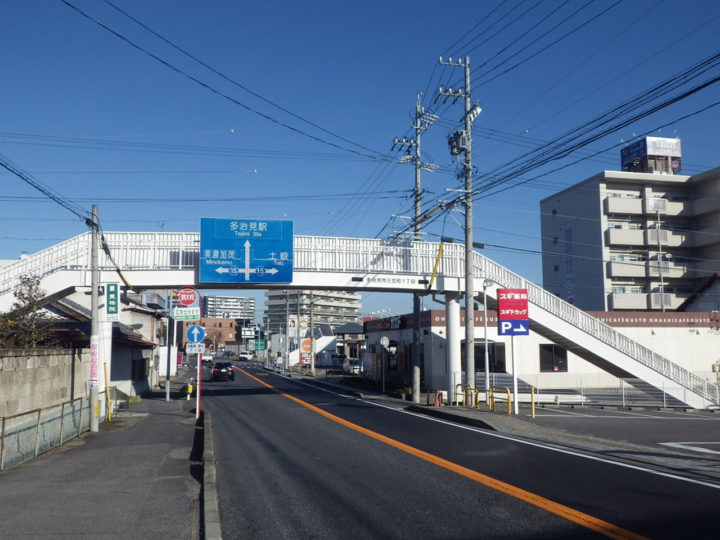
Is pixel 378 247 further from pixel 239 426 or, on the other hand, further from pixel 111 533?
pixel 111 533

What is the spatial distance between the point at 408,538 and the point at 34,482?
655 cm

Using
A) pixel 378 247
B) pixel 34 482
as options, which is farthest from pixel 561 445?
pixel 378 247

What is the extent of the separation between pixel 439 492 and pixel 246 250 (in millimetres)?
17409

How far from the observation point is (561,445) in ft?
45.3

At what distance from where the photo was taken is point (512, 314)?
A: 2114 centimetres

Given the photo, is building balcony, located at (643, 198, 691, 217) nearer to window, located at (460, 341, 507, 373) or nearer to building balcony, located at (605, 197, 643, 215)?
building balcony, located at (605, 197, 643, 215)

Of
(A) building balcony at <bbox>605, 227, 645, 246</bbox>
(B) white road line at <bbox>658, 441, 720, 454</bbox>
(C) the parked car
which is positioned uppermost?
(A) building balcony at <bbox>605, 227, 645, 246</bbox>

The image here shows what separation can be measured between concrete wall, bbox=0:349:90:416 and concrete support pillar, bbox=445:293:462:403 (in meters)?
14.4

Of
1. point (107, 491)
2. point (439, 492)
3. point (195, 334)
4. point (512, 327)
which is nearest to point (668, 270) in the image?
point (512, 327)

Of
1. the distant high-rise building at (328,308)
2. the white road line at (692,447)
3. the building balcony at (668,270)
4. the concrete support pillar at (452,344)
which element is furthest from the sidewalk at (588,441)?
the distant high-rise building at (328,308)

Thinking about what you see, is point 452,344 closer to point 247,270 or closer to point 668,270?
point 247,270

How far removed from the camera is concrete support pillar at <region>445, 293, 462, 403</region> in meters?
25.6

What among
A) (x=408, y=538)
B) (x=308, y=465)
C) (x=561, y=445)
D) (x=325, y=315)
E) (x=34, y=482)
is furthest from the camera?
(x=325, y=315)

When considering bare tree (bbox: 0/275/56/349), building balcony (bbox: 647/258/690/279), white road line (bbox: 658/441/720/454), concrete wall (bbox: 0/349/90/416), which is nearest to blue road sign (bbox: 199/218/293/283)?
bare tree (bbox: 0/275/56/349)
